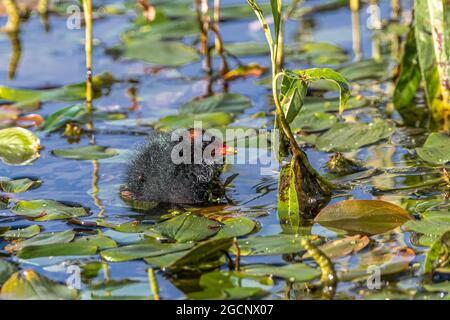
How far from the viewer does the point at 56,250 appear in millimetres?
3021

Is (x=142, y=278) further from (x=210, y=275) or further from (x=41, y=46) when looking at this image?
(x=41, y=46)

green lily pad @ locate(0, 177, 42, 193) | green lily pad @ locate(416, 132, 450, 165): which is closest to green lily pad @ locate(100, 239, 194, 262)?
green lily pad @ locate(0, 177, 42, 193)

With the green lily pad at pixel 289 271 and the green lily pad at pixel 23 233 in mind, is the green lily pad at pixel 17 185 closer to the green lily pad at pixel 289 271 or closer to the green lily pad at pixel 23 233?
the green lily pad at pixel 23 233

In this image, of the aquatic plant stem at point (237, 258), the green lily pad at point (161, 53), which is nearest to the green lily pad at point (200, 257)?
the aquatic plant stem at point (237, 258)

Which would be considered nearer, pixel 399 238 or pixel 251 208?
pixel 399 238

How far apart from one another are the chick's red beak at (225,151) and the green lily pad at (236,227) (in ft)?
1.56

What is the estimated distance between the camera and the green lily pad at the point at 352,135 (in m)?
4.04

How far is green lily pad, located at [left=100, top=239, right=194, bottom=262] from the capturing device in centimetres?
295

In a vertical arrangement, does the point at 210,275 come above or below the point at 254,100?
below

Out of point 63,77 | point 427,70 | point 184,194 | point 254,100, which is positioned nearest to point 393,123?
point 427,70

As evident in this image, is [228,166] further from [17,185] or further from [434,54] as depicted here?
[434,54]
